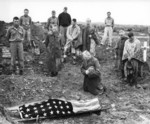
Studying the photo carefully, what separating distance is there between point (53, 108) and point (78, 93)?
7.95ft

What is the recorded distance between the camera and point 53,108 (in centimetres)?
922

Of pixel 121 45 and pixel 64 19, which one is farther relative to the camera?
pixel 64 19

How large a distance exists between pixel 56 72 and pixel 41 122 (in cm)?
442

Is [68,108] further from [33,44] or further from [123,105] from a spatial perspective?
[33,44]

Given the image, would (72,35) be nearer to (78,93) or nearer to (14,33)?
(14,33)

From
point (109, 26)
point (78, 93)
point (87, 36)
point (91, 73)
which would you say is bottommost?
point (78, 93)

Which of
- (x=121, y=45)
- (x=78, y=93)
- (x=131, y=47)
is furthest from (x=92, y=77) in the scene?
(x=121, y=45)

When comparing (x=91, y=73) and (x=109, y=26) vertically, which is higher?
(x=109, y=26)

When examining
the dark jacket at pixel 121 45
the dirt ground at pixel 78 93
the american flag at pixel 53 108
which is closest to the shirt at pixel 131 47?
the dark jacket at pixel 121 45

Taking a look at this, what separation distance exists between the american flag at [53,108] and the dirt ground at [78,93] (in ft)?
0.65

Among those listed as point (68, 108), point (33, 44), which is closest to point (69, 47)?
point (33, 44)

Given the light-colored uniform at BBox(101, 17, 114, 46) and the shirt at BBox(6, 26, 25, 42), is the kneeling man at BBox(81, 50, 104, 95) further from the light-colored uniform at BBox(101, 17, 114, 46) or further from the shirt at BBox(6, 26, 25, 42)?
the light-colored uniform at BBox(101, 17, 114, 46)

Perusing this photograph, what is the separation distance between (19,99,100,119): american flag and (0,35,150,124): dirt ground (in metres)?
0.20

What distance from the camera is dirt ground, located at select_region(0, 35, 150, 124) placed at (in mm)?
9516
